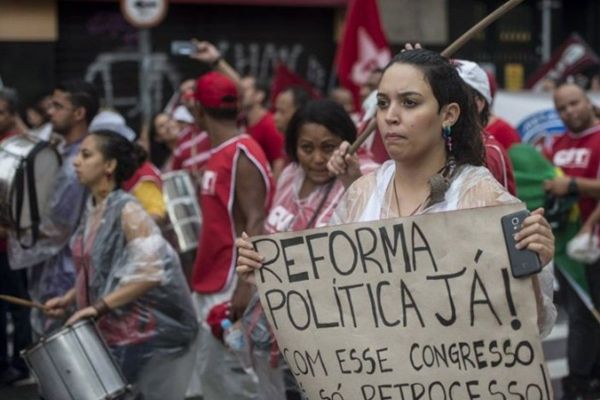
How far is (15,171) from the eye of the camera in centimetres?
678

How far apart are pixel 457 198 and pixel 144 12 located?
8.06 metres

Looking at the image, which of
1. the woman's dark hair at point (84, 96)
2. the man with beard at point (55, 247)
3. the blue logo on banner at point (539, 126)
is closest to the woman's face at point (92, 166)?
the man with beard at point (55, 247)

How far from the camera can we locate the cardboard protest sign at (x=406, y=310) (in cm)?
355

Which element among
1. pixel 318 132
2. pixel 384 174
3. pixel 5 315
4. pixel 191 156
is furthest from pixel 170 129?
pixel 384 174

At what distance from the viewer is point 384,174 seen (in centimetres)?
402

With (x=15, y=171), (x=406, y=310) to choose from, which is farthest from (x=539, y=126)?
(x=406, y=310)

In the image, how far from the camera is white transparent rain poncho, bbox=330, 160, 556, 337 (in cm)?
373

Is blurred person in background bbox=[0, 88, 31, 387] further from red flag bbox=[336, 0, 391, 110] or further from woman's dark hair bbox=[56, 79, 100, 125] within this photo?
red flag bbox=[336, 0, 391, 110]

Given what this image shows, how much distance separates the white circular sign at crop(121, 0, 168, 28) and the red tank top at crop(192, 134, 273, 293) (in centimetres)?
489

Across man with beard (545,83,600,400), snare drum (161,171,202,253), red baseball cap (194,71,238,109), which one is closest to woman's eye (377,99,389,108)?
red baseball cap (194,71,238,109)

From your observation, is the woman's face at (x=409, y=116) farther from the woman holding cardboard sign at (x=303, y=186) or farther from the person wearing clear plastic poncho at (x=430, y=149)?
the woman holding cardboard sign at (x=303, y=186)

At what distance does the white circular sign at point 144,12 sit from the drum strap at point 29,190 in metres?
4.56

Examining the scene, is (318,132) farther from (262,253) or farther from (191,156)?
(191,156)

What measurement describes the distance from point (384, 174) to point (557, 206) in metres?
4.07
